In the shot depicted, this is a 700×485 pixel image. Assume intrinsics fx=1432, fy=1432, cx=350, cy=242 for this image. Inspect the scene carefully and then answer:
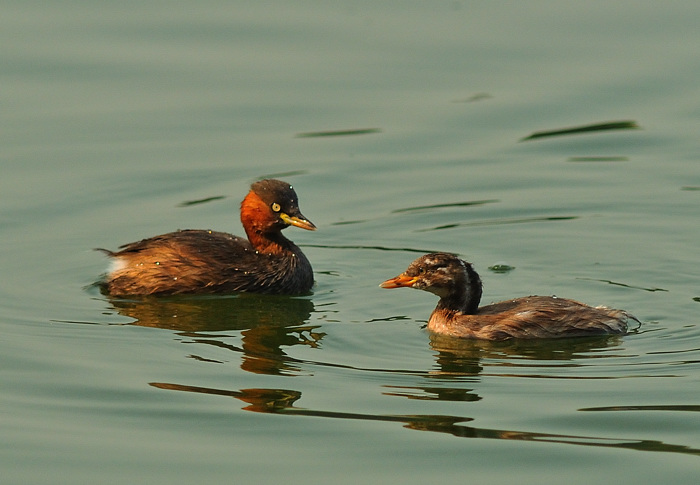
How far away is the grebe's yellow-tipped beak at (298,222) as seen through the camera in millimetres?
12391

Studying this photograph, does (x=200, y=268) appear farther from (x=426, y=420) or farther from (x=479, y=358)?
(x=426, y=420)

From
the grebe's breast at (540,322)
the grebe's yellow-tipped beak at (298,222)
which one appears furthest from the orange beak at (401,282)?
the grebe's yellow-tipped beak at (298,222)

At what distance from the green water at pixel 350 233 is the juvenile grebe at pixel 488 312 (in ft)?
0.46

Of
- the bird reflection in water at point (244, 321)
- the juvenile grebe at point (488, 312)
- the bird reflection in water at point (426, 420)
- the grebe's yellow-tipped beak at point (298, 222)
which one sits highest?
the grebe's yellow-tipped beak at point (298, 222)

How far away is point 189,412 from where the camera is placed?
904 centimetres

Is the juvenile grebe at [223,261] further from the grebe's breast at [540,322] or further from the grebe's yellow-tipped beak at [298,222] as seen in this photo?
the grebe's breast at [540,322]

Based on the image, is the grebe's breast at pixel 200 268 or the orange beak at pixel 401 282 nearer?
the orange beak at pixel 401 282

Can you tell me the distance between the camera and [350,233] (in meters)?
13.4

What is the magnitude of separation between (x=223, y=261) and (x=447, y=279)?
2282mm

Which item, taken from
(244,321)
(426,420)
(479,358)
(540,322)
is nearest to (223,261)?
(244,321)

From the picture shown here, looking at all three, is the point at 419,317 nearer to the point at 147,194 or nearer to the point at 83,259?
the point at 83,259

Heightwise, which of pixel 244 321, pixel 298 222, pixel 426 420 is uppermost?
pixel 298 222

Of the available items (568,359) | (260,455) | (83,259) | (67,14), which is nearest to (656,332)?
(568,359)

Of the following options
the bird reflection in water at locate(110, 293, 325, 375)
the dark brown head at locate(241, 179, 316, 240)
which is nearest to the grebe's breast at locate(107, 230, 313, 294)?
the bird reflection in water at locate(110, 293, 325, 375)
